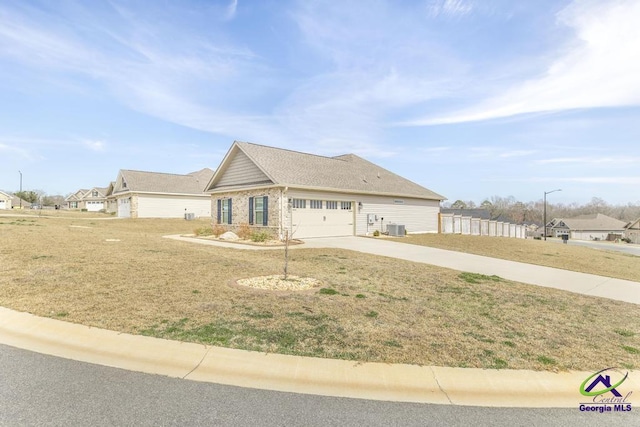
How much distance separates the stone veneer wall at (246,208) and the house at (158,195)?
13623 millimetres

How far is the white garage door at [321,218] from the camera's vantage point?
18.5 metres

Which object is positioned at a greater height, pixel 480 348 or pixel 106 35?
pixel 106 35

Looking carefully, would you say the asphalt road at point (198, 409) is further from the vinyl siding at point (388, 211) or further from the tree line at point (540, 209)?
the tree line at point (540, 209)

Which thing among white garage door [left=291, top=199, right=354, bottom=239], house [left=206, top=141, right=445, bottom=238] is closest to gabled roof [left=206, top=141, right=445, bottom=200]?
house [left=206, top=141, right=445, bottom=238]

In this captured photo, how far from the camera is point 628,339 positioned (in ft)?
16.0

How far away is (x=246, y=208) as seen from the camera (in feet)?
66.4

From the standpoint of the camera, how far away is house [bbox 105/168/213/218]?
33812 mm

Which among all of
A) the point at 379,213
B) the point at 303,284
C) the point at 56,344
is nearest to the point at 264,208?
the point at 379,213

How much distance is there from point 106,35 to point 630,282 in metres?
19.9

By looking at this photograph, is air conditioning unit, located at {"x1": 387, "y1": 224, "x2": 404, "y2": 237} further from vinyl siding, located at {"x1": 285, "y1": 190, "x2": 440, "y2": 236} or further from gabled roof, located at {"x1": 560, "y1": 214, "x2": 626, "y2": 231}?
gabled roof, located at {"x1": 560, "y1": 214, "x2": 626, "y2": 231}

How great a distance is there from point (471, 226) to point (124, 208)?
37.0 metres

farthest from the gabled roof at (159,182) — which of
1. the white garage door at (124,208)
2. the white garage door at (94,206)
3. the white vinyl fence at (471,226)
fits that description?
the white garage door at (94,206)

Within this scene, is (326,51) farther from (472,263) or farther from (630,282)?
(630,282)

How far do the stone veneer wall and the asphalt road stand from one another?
14551 mm
